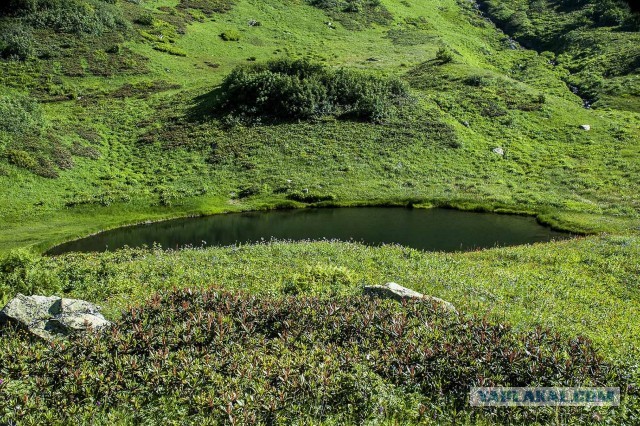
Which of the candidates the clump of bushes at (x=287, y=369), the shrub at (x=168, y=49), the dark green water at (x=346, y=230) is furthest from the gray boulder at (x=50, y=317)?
the shrub at (x=168, y=49)

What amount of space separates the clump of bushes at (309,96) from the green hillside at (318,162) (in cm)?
42

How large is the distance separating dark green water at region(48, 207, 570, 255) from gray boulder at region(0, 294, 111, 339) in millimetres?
28215

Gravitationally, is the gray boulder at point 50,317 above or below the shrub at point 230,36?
below

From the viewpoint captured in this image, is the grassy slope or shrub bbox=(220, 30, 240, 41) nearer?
the grassy slope

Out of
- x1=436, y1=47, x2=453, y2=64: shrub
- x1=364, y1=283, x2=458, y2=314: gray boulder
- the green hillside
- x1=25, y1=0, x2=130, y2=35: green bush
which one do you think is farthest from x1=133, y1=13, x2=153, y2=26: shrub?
x1=364, y1=283, x2=458, y2=314: gray boulder

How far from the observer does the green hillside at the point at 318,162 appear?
9.63 meters

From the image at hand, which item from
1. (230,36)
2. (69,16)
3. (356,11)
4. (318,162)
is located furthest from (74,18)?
(356,11)

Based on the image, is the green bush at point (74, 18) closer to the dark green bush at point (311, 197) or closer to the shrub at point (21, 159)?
the shrub at point (21, 159)

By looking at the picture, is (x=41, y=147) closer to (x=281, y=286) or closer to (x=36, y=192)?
(x=36, y=192)

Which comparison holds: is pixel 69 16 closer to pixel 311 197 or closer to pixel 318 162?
pixel 318 162

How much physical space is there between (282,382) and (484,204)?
2038 inches

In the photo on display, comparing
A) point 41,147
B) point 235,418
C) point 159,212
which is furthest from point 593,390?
point 41,147

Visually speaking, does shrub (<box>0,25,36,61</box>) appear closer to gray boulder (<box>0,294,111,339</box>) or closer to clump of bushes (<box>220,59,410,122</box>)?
clump of bushes (<box>220,59,410,122</box>)

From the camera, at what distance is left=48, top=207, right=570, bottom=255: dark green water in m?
42.9
